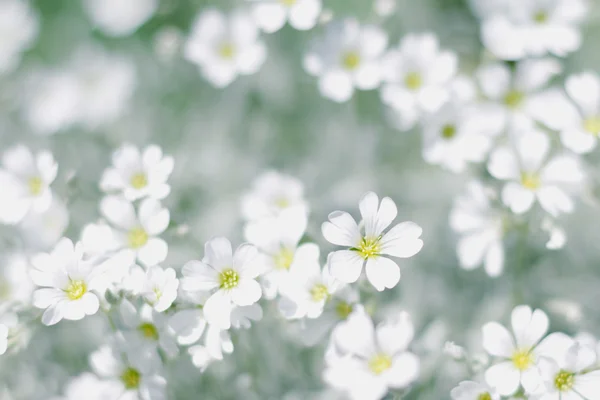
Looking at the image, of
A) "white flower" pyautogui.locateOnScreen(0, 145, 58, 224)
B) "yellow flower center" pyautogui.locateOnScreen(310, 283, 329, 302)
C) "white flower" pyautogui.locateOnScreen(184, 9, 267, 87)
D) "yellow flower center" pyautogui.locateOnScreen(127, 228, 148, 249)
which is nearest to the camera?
"yellow flower center" pyautogui.locateOnScreen(310, 283, 329, 302)

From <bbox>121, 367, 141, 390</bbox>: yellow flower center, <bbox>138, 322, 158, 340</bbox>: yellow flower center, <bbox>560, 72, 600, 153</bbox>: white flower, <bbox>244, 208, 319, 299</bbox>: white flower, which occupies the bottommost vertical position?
<bbox>121, 367, 141, 390</bbox>: yellow flower center

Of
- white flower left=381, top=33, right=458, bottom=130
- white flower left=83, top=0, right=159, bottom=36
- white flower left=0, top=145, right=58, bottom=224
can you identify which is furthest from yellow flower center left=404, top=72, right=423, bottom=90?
white flower left=83, top=0, right=159, bottom=36

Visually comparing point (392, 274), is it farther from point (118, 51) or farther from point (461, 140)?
point (118, 51)

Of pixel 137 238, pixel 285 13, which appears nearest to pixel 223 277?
pixel 137 238

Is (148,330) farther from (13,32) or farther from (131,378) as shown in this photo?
(13,32)

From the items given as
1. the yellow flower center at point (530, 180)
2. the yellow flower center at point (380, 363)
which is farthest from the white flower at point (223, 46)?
the yellow flower center at point (380, 363)

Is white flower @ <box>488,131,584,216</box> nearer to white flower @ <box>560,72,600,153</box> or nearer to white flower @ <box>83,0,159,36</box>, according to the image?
white flower @ <box>560,72,600,153</box>

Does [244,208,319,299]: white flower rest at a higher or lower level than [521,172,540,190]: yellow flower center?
lower
